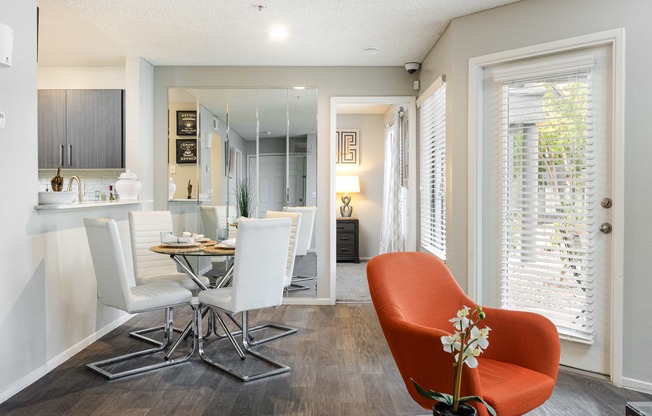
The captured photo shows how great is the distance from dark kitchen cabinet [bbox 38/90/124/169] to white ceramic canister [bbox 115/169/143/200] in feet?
1.98

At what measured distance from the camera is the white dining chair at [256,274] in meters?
3.09

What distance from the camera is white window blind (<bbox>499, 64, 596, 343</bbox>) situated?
123 inches

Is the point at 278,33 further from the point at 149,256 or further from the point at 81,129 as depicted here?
the point at 81,129

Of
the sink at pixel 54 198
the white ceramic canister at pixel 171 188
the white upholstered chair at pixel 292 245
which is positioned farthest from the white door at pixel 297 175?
the sink at pixel 54 198

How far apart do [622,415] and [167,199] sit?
4303 mm

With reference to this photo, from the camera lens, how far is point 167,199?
514cm

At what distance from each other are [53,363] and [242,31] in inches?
113

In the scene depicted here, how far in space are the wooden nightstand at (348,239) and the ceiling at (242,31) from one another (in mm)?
3348

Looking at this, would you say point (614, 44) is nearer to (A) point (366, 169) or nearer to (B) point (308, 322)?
(B) point (308, 322)

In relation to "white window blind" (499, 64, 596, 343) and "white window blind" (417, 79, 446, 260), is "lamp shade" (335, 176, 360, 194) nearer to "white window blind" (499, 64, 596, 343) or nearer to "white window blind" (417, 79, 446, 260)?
"white window blind" (417, 79, 446, 260)

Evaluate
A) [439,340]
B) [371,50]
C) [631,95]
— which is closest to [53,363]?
[439,340]

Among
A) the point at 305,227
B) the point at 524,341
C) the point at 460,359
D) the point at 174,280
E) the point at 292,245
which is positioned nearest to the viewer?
the point at 460,359

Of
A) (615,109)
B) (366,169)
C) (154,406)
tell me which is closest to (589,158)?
(615,109)

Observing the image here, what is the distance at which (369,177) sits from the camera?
833 centimetres
